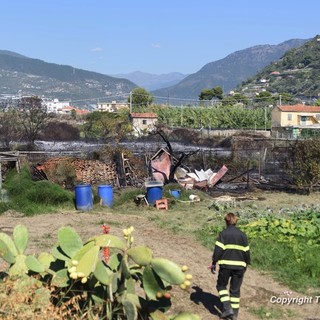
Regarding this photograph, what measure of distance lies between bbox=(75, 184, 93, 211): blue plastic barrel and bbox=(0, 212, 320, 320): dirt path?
26.7 inches

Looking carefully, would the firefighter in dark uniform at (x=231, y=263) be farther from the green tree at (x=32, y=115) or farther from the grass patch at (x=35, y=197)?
the green tree at (x=32, y=115)

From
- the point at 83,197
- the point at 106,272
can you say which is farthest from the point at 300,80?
the point at 106,272

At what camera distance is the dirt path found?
766 cm

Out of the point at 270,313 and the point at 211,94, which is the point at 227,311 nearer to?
the point at 270,313

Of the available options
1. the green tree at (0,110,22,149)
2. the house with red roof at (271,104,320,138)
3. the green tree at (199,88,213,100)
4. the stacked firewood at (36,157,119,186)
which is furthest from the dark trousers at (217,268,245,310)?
the green tree at (199,88,213,100)

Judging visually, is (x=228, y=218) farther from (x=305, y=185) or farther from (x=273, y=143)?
(x=273, y=143)

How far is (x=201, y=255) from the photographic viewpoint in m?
10.6

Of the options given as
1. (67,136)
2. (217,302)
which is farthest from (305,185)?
(67,136)

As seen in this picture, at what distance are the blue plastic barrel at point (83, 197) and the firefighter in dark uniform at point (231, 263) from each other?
30.5 ft

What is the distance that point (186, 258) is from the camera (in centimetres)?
1019

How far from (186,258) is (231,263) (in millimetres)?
3099

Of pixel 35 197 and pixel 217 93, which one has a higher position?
pixel 217 93

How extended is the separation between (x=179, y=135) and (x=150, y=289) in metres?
32.6
